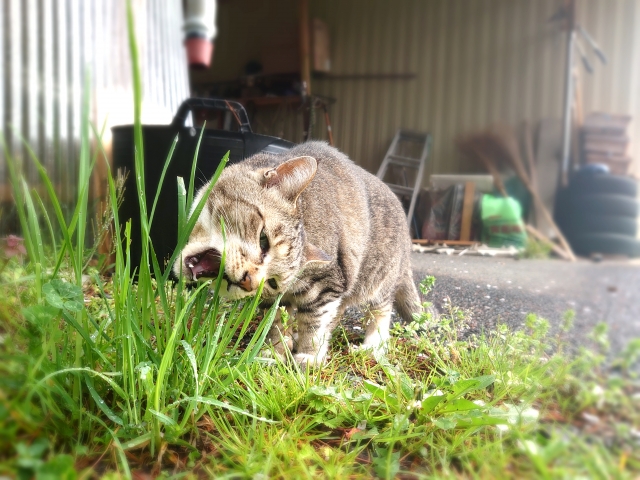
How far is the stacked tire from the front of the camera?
0.96m

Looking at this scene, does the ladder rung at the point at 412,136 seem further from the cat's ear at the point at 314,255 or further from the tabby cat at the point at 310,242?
the cat's ear at the point at 314,255

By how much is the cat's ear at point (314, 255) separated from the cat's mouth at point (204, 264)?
349 mm

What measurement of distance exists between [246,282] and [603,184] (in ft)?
3.07

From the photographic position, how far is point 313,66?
1267mm

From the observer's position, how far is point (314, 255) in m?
1.52

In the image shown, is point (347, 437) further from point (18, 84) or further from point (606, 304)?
point (18, 84)

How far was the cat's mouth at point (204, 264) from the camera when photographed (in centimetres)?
124

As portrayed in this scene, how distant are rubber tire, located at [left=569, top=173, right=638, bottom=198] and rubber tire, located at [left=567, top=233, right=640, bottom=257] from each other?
0.10 m

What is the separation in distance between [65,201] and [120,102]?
29cm

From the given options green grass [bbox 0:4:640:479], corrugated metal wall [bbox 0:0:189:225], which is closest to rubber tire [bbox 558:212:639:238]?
green grass [bbox 0:4:640:479]

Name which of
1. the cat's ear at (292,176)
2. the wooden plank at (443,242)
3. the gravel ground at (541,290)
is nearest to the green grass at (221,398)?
the gravel ground at (541,290)

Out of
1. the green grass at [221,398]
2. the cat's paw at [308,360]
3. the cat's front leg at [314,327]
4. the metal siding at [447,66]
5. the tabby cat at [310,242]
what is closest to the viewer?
the green grass at [221,398]

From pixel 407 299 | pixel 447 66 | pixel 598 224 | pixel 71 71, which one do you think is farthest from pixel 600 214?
pixel 71 71

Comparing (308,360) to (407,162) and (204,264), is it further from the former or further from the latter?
(407,162)
